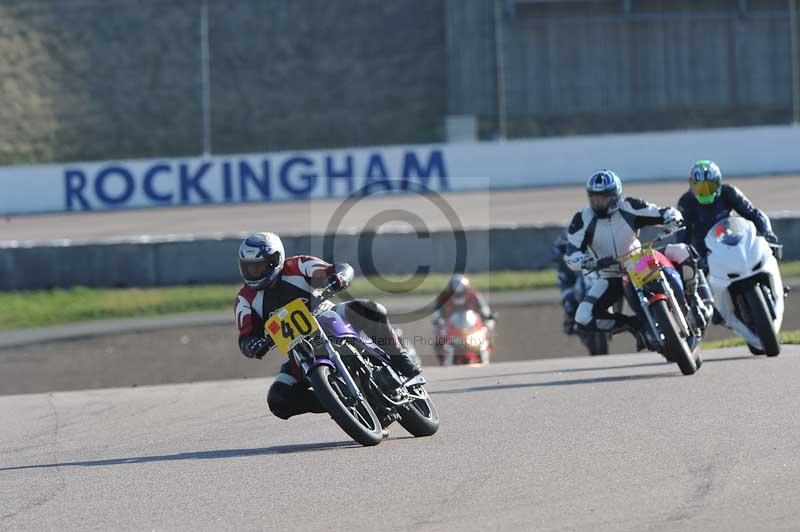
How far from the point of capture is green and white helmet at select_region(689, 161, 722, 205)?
1138 centimetres

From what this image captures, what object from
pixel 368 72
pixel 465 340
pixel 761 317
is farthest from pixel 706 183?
pixel 368 72

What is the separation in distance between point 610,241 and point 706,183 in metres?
1.16

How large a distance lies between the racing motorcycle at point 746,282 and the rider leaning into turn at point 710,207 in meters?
0.25

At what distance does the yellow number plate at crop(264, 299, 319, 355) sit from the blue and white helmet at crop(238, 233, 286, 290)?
38cm

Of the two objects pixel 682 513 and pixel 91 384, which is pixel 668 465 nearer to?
pixel 682 513

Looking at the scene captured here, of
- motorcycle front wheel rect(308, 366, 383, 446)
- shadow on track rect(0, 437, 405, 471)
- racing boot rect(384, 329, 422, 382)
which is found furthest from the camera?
racing boot rect(384, 329, 422, 382)

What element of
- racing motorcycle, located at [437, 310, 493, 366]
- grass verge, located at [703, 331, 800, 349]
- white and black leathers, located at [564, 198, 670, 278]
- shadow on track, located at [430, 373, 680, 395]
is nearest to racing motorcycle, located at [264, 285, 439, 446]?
shadow on track, located at [430, 373, 680, 395]

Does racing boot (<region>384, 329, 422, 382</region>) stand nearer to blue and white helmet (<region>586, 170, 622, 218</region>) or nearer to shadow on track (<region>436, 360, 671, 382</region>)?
blue and white helmet (<region>586, 170, 622, 218</region>)

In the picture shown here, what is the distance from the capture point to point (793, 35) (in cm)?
3784

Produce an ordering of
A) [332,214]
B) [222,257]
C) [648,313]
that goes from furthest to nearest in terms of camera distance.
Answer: [332,214]
[222,257]
[648,313]

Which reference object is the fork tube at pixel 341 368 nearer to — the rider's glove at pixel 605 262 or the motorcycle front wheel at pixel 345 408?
the motorcycle front wheel at pixel 345 408

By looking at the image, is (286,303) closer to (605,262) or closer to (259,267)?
(259,267)

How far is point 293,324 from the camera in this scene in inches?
313

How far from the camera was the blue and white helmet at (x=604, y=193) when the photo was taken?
34.9 ft
